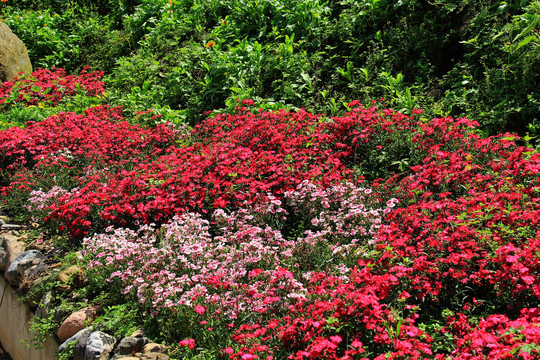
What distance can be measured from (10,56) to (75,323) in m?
8.71

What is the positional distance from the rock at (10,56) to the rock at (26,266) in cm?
695

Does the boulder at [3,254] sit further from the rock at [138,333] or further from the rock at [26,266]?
the rock at [138,333]

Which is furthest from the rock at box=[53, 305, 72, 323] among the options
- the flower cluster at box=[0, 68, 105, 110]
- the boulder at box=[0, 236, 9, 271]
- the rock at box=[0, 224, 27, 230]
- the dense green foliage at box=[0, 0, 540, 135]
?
the flower cluster at box=[0, 68, 105, 110]

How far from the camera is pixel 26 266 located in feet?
16.5

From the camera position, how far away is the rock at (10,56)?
10516 millimetres

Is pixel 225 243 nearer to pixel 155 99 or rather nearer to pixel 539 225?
pixel 539 225

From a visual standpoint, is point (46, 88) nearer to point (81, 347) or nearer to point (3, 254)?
point (3, 254)

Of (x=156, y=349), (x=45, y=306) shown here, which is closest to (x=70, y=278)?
(x=45, y=306)

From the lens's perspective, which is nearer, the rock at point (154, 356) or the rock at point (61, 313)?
the rock at point (154, 356)

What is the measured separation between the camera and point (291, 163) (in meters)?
5.58

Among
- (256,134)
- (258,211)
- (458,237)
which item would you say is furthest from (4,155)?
(458,237)

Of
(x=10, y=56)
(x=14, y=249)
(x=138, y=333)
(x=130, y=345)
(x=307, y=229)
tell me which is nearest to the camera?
(x=130, y=345)

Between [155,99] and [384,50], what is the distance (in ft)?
13.2

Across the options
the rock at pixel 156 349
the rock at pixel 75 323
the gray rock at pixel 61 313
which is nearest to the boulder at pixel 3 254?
the gray rock at pixel 61 313
